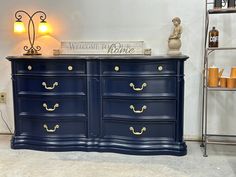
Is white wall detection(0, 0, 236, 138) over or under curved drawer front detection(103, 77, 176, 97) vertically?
over

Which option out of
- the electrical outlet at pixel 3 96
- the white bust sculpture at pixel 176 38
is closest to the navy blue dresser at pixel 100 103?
the white bust sculpture at pixel 176 38

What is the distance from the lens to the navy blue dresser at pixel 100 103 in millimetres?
2523

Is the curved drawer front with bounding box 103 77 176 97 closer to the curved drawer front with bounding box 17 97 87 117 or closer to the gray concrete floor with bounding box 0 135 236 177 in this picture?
the curved drawer front with bounding box 17 97 87 117

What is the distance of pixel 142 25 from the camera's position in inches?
116

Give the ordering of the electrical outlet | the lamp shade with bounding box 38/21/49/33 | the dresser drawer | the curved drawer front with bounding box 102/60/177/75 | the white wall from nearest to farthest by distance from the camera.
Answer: the curved drawer front with bounding box 102/60/177/75
the dresser drawer
the white wall
the lamp shade with bounding box 38/21/49/33
the electrical outlet

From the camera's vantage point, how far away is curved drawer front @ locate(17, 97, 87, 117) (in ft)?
8.73

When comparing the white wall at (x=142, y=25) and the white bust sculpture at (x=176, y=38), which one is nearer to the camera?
the white bust sculpture at (x=176, y=38)

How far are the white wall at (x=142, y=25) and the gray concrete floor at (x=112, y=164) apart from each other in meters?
0.48

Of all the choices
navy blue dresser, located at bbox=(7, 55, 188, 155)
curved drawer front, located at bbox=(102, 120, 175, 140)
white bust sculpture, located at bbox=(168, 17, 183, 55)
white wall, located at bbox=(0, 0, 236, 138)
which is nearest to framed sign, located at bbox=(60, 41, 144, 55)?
white wall, located at bbox=(0, 0, 236, 138)

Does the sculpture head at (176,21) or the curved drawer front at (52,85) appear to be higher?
the sculpture head at (176,21)

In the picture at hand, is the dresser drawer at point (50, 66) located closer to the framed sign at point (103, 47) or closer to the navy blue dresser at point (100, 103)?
the navy blue dresser at point (100, 103)

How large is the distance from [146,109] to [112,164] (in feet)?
1.85

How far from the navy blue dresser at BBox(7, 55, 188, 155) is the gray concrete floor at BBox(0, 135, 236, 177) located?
10 centimetres

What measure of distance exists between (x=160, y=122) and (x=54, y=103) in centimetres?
99
